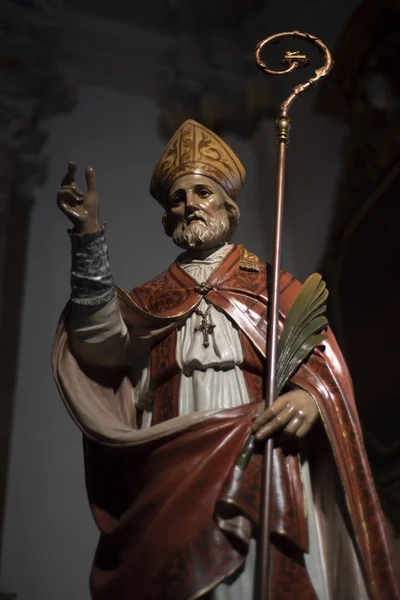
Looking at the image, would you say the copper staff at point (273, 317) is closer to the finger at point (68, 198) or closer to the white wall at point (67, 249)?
the finger at point (68, 198)

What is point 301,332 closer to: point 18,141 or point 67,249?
point 67,249

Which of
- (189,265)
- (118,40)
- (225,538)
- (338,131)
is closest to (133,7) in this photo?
(118,40)

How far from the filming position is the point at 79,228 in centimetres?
216

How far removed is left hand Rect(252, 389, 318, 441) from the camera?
2.02m

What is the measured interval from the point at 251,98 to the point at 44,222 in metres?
1.14

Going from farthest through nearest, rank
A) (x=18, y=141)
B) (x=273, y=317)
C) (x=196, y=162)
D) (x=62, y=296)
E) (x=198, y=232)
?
(x=18, y=141) → (x=62, y=296) → (x=196, y=162) → (x=198, y=232) → (x=273, y=317)

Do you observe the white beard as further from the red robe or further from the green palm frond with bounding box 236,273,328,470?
the green palm frond with bounding box 236,273,328,470

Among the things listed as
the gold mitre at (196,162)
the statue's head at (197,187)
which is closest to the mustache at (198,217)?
the statue's head at (197,187)

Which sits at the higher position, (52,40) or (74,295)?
(52,40)

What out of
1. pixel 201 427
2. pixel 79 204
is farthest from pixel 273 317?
pixel 79 204

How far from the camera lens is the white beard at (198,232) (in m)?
2.42

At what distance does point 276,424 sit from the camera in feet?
6.63

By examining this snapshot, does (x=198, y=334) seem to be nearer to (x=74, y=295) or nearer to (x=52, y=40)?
(x=74, y=295)

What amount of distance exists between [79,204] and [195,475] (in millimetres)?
671
